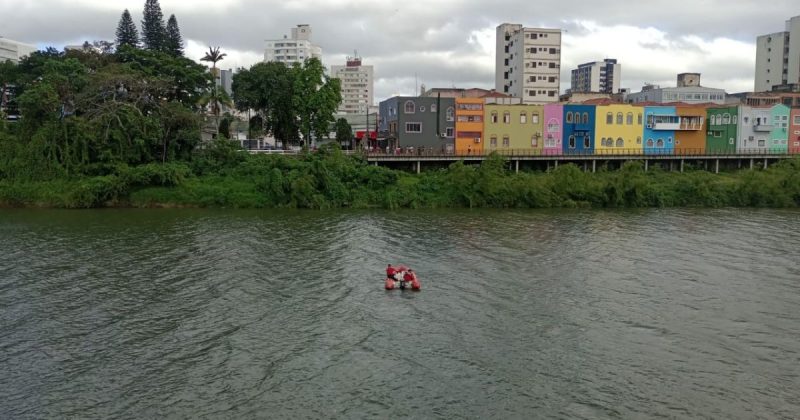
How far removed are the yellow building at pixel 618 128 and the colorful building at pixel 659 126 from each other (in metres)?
0.88

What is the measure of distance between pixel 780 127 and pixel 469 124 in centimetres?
4249

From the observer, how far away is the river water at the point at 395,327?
53.2 ft

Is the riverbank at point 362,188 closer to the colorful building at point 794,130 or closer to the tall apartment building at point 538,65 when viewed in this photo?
the colorful building at point 794,130

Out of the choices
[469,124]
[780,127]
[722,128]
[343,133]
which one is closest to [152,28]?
[343,133]

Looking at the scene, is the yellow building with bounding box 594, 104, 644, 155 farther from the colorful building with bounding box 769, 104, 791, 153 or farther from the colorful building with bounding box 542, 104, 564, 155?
the colorful building with bounding box 769, 104, 791, 153

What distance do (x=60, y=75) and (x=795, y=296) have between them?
56.4m

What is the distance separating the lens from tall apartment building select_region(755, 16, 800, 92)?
376 feet

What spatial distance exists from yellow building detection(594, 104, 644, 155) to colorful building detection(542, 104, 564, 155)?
4.50 meters

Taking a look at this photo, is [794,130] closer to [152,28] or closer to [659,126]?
[659,126]

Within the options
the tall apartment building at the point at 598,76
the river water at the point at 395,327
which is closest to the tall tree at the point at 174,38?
the river water at the point at 395,327

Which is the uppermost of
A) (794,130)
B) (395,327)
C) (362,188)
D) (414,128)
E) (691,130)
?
(794,130)

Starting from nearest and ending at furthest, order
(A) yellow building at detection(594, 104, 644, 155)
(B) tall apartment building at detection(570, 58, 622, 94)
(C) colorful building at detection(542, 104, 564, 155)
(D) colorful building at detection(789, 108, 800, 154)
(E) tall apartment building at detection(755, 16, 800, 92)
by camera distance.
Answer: (C) colorful building at detection(542, 104, 564, 155) < (A) yellow building at detection(594, 104, 644, 155) < (D) colorful building at detection(789, 108, 800, 154) < (E) tall apartment building at detection(755, 16, 800, 92) < (B) tall apartment building at detection(570, 58, 622, 94)

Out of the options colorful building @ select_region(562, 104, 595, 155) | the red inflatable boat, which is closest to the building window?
colorful building @ select_region(562, 104, 595, 155)

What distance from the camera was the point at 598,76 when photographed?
615 feet
